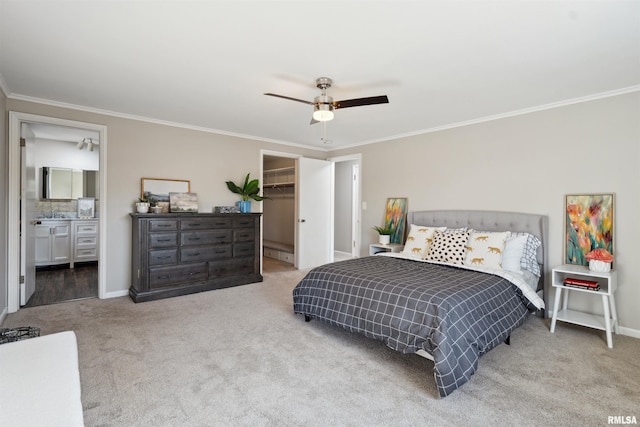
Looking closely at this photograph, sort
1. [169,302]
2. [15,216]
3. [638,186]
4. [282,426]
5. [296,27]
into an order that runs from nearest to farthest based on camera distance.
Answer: [282,426], [296,27], [638,186], [15,216], [169,302]

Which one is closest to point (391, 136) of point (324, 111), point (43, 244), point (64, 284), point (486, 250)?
point (486, 250)

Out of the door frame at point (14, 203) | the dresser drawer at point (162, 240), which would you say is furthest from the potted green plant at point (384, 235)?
the door frame at point (14, 203)

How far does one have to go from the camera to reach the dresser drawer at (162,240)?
3.99 meters

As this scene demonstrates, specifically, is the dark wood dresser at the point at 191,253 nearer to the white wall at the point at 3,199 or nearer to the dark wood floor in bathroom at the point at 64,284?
the dark wood floor in bathroom at the point at 64,284

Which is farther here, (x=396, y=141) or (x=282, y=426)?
(x=396, y=141)

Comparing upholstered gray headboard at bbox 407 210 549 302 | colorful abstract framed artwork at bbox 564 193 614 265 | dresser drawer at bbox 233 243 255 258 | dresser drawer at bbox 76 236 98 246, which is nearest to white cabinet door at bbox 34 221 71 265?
dresser drawer at bbox 76 236 98 246

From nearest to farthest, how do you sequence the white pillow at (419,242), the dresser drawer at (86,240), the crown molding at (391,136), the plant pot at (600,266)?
1. the plant pot at (600,266)
2. the crown molding at (391,136)
3. the white pillow at (419,242)
4. the dresser drawer at (86,240)

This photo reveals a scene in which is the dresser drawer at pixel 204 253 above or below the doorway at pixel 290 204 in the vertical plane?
below

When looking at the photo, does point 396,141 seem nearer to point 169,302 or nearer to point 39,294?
point 169,302

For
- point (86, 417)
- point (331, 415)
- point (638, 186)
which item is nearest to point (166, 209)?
point (86, 417)

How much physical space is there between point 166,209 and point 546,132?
472 cm

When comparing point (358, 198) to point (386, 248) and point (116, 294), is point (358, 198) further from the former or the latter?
point (116, 294)

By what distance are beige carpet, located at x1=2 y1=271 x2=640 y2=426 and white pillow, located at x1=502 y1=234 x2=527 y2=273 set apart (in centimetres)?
61

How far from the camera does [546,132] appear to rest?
11.6 feet
